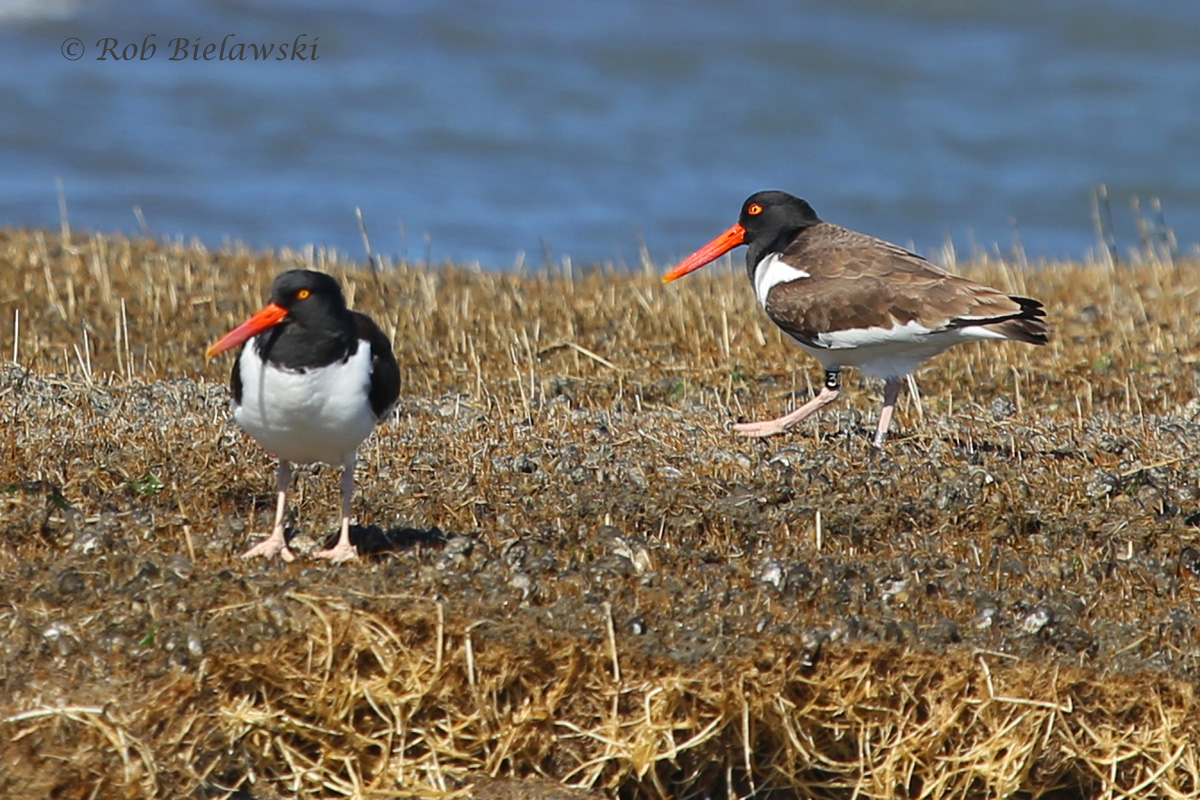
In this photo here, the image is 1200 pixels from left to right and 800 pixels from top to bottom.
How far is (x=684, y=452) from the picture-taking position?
702cm

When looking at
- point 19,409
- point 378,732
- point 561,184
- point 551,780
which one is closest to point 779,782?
point 551,780

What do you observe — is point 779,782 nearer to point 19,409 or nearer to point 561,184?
point 19,409

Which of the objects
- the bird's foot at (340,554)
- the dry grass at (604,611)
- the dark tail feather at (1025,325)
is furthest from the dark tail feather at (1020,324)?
the bird's foot at (340,554)

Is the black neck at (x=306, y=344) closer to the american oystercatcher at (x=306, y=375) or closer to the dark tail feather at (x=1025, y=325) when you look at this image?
the american oystercatcher at (x=306, y=375)

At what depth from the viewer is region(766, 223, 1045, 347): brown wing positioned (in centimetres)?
758

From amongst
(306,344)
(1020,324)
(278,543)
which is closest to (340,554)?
(278,543)

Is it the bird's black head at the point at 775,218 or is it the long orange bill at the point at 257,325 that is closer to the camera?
the long orange bill at the point at 257,325

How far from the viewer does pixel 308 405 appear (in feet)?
16.9

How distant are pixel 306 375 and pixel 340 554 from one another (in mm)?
767

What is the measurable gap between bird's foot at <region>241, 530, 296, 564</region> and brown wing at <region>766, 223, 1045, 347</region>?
3.60 metres

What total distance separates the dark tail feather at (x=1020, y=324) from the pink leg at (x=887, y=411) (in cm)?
52

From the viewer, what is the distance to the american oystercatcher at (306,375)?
5.16 metres

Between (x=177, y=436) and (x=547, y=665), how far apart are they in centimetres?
255

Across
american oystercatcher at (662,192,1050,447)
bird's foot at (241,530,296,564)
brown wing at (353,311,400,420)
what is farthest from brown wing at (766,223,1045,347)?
bird's foot at (241,530,296,564)
